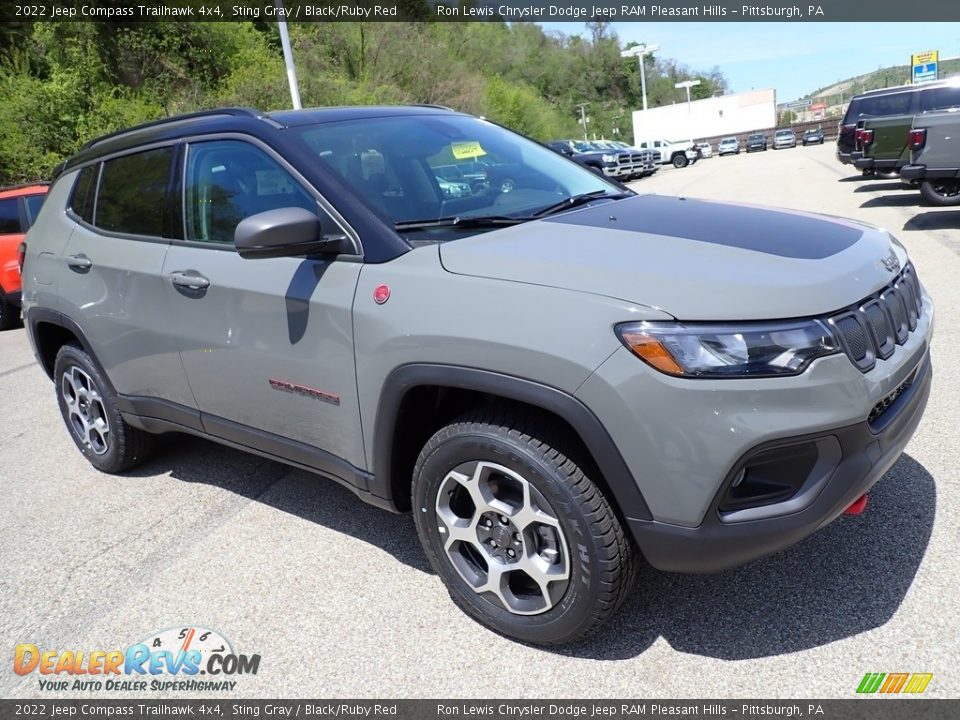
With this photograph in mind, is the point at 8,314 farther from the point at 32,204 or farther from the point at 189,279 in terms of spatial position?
the point at 189,279

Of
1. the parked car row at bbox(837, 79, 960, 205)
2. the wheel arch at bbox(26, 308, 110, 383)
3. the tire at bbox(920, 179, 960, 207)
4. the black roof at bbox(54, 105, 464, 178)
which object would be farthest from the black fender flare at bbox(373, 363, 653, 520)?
the tire at bbox(920, 179, 960, 207)

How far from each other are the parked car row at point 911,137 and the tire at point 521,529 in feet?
29.6

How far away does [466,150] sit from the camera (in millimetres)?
3375

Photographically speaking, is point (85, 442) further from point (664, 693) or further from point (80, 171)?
point (664, 693)

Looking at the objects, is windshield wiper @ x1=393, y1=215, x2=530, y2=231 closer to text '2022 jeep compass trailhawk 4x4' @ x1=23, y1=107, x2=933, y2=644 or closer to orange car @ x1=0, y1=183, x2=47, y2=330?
text '2022 jeep compass trailhawk 4x4' @ x1=23, y1=107, x2=933, y2=644

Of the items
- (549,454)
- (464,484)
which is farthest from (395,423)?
(549,454)

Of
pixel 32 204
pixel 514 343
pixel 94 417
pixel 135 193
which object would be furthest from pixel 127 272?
pixel 32 204

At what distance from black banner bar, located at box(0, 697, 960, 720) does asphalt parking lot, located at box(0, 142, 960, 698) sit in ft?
0.13

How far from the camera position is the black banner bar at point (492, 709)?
7.00ft

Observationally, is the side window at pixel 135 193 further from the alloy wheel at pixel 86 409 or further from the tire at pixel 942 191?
the tire at pixel 942 191

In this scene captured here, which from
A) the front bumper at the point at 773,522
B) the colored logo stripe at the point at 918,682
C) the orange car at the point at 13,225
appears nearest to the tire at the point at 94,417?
the front bumper at the point at 773,522

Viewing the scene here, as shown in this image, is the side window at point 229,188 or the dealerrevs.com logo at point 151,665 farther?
the side window at point 229,188

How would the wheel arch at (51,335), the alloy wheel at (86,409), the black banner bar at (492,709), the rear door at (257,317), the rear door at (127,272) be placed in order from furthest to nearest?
the alloy wheel at (86,409) → the wheel arch at (51,335) → the rear door at (127,272) → the rear door at (257,317) → the black banner bar at (492,709)

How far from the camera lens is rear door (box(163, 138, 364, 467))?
2715 mm
